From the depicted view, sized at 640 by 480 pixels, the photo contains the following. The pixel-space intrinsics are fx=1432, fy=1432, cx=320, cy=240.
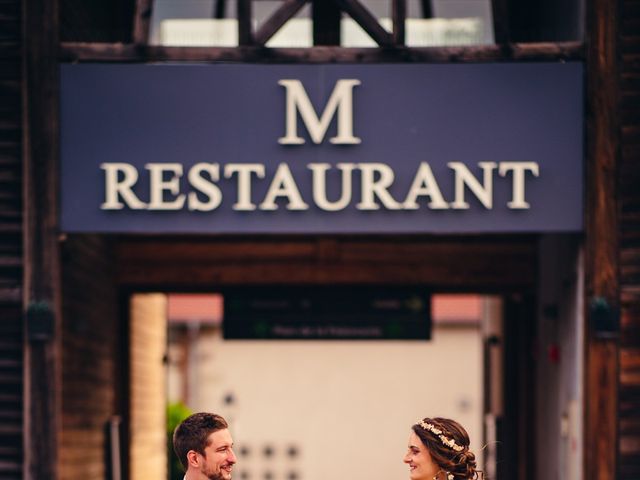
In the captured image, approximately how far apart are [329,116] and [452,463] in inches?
179

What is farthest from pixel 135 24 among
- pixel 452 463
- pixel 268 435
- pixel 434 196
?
pixel 268 435

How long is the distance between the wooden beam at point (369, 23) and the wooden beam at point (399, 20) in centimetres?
5

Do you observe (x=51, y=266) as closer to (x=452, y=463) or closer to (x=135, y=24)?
(x=135, y=24)

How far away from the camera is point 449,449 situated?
19.9 feet

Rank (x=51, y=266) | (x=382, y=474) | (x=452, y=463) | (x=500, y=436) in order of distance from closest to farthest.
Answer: (x=452, y=463)
(x=51, y=266)
(x=500, y=436)
(x=382, y=474)

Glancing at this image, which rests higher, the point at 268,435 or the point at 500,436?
the point at 500,436

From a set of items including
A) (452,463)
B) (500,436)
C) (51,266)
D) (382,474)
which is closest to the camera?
(452,463)

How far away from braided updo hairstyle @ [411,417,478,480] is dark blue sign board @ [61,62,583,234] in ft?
13.6

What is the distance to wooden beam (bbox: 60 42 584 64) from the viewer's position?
10.3 metres

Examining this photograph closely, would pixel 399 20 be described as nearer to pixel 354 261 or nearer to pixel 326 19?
pixel 326 19

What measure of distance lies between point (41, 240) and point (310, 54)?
91.9 inches

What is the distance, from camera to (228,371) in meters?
32.0

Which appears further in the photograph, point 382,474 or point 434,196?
point 382,474

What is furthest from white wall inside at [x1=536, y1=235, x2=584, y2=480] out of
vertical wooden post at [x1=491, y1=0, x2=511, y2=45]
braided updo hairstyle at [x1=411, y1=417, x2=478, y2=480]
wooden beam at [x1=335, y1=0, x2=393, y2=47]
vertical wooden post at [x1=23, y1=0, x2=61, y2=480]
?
braided updo hairstyle at [x1=411, y1=417, x2=478, y2=480]
